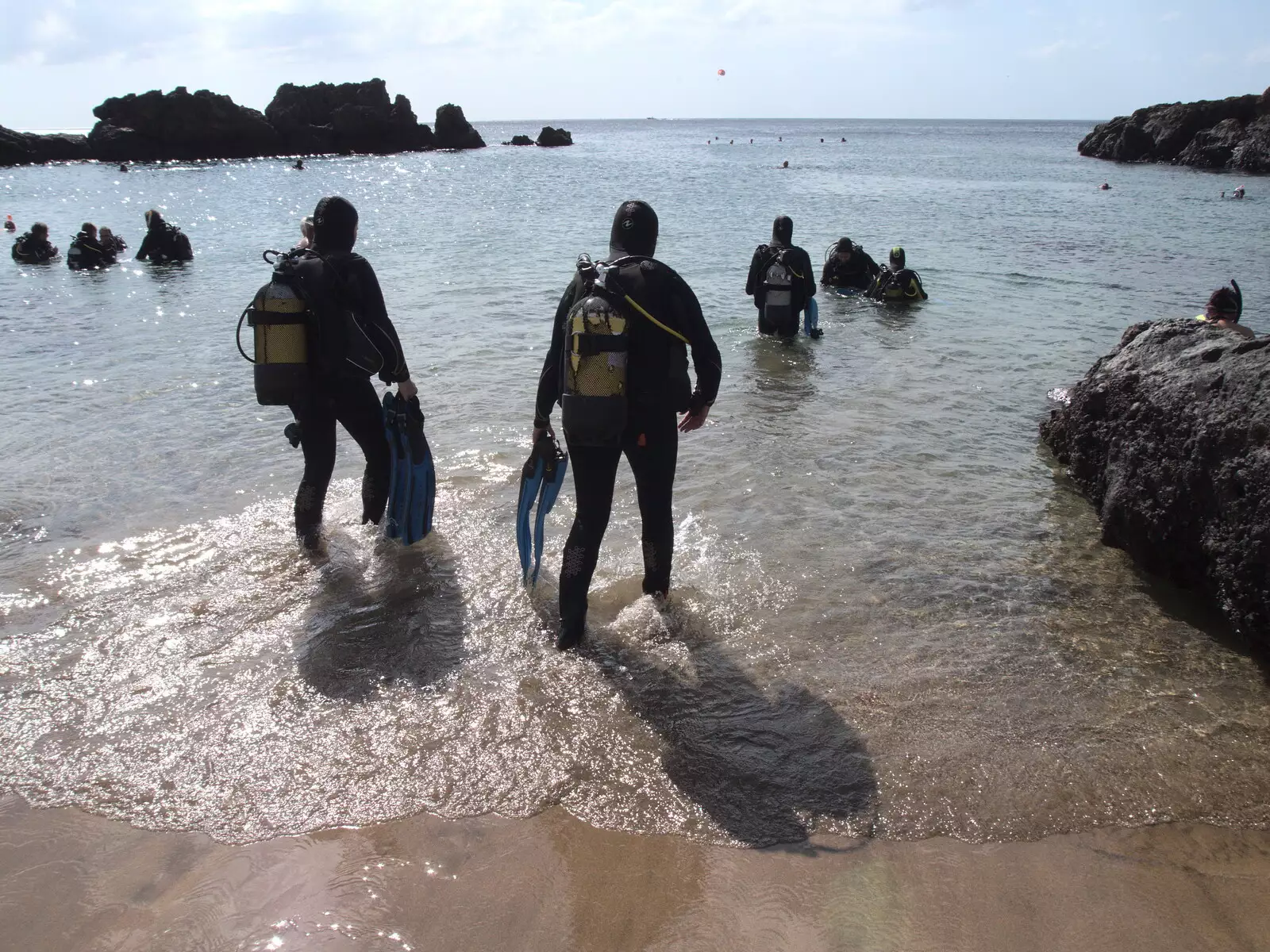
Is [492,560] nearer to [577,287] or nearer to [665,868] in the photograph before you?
[577,287]

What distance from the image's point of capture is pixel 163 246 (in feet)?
56.4

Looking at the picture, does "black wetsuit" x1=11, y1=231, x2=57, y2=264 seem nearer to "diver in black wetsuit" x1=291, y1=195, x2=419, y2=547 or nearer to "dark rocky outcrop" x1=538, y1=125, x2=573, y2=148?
"diver in black wetsuit" x1=291, y1=195, x2=419, y2=547

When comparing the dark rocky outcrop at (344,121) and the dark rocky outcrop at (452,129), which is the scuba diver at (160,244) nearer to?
the dark rocky outcrop at (344,121)

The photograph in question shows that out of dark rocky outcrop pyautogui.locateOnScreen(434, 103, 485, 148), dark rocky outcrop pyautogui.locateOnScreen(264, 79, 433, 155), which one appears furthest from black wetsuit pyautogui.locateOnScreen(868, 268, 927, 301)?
dark rocky outcrop pyautogui.locateOnScreen(434, 103, 485, 148)

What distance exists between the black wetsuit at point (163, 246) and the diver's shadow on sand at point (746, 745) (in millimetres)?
16923

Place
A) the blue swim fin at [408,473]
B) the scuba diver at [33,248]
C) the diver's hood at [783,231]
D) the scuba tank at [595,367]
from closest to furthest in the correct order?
the scuba tank at [595,367] < the blue swim fin at [408,473] < the diver's hood at [783,231] < the scuba diver at [33,248]

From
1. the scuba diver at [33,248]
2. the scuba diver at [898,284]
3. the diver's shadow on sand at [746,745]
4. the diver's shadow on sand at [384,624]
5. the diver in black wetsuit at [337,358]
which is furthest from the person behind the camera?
the scuba diver at [33,248]

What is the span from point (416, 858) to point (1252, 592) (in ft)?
12.2

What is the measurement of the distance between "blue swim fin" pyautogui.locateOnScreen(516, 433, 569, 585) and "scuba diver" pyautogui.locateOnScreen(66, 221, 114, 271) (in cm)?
1598

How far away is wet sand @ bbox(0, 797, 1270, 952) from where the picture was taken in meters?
2.46

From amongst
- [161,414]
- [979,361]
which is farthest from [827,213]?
[161,414]

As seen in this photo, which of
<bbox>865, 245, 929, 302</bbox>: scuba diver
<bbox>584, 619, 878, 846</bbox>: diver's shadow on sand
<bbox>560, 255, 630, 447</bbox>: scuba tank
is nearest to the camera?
<bbox>584, 619, 878, 846</bbox>: diver's shadow on sand

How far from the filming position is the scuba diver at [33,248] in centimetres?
1681

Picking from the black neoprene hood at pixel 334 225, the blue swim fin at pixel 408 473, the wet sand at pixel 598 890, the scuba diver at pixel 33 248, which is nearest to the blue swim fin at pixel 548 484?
the blue swim fin at pixel 408 473
